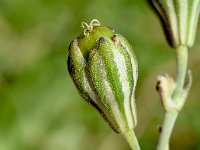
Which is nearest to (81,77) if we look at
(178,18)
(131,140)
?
(131,140)

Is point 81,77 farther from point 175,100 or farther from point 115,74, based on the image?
point 175,100

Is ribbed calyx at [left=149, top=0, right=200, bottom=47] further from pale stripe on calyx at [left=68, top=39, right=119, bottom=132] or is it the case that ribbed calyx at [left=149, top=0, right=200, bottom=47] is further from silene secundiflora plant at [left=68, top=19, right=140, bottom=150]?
pale stripe on calyx at [left=68, top=39, right=119, bottom=132]

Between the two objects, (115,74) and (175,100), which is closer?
(115,74)

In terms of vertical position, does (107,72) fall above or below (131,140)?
above

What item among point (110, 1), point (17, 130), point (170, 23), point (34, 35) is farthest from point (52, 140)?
point (170, 23)

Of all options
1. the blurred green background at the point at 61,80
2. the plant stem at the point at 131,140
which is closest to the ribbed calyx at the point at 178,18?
the plant stem at the point at 131,140

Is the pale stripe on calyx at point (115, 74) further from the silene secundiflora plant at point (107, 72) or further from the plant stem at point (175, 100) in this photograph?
the plant stem at point (175, 100)

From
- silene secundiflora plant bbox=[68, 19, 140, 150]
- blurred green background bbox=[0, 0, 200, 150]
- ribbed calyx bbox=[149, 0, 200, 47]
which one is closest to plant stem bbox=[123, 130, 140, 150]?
silene secundiflora plant bbox=[68, 19, 140, 150]
